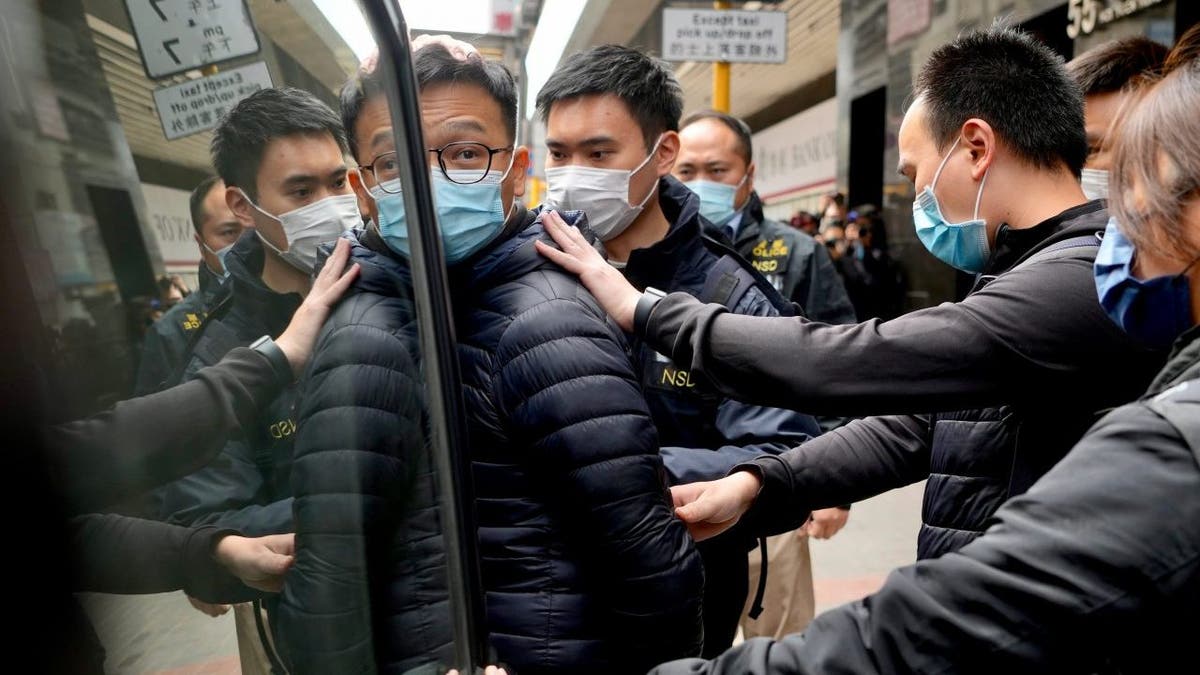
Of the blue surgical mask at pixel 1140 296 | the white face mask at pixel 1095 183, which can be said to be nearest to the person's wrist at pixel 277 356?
the blue surgical mask at pixel 1140 296

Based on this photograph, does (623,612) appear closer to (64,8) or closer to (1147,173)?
(1147,173)

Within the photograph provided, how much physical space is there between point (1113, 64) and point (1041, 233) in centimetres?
104

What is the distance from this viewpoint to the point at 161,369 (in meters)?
0.73

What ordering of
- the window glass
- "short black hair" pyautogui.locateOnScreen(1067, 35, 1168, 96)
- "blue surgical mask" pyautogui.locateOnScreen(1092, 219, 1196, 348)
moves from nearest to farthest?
the window glass < "blue surgical mask" pyautogui.locateOnScreen(1092, 219, 1196, 348) < "short black hair" pyautogui.locateOnScreen(1067, 35, 1168, 96)

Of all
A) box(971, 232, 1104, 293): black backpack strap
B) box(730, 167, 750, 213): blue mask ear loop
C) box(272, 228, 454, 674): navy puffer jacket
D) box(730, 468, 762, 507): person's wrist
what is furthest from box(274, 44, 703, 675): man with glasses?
box(730, 167, 750, 213): blue mask ear loop

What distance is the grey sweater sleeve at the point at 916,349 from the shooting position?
1.42 m

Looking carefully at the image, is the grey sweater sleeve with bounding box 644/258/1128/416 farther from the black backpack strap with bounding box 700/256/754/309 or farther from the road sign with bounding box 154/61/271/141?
the road sign with bounding box 154/61/271/141

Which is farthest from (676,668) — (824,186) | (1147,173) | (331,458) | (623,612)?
(824,186)

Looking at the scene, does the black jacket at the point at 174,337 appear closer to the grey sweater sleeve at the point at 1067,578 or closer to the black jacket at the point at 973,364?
the grey sweater sleeve at the point at 1067,578

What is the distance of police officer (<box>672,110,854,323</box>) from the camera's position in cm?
366

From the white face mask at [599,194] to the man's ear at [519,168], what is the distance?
65 centimetres

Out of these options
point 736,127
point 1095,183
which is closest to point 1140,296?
point 1095,183

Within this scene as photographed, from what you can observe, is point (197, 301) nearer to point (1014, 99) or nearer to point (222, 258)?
point (222, 258)

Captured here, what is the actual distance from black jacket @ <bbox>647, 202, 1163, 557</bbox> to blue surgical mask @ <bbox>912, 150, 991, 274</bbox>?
8 centimetres
